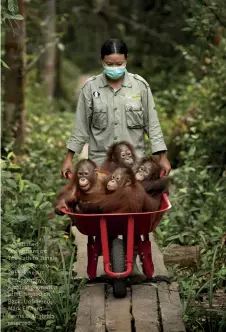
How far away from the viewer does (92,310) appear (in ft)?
19.4

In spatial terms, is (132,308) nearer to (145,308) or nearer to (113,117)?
(145,308)

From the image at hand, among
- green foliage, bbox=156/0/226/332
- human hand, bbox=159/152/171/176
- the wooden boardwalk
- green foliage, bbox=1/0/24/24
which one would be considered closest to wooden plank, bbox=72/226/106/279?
the wooden boardwalk

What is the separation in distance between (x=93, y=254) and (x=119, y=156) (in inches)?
32.9

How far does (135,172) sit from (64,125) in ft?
24.6

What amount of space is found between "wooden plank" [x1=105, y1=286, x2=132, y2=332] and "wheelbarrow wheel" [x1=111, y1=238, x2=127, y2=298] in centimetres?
6

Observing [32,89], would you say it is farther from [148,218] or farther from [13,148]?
[148,218]

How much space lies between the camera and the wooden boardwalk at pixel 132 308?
18.3 feet

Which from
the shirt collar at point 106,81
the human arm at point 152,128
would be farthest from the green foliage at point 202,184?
the shirt collar at point 106,81

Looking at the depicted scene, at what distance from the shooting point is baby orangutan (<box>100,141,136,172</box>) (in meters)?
6.50

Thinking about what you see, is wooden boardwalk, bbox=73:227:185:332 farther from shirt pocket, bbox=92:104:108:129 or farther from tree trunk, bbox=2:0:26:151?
tree trunk, bbox=2:0:26:151

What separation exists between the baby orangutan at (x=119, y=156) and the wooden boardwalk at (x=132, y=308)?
93cm

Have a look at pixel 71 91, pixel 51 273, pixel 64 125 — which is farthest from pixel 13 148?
pixel 71 91

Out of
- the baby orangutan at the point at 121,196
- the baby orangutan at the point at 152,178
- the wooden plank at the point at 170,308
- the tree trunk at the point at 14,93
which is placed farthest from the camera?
the tree trunk at the point at 14,93

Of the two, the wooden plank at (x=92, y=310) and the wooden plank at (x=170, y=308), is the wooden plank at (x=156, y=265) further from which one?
the wooden plank at (x=92, y=310)
